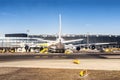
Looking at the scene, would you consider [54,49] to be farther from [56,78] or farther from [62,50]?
[56,78]

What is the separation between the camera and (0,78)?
24781 mm

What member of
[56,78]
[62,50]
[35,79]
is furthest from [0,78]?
[62,50]

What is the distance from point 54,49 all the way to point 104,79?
3643 inches

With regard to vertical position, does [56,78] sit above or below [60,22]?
below

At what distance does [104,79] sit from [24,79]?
7.36 metres

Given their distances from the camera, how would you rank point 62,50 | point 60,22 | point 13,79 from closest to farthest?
point 13,79 < point 62,50 < point 60,22

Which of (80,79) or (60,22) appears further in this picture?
(60,22)

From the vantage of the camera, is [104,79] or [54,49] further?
[54,49]

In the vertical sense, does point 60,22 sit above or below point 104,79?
above

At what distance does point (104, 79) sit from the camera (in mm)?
24562

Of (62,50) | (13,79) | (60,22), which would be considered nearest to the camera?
(13,79)

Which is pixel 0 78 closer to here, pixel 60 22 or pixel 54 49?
pixel 54 49

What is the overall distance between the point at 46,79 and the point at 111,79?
5.99 m

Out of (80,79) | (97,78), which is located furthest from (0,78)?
(97,78)
